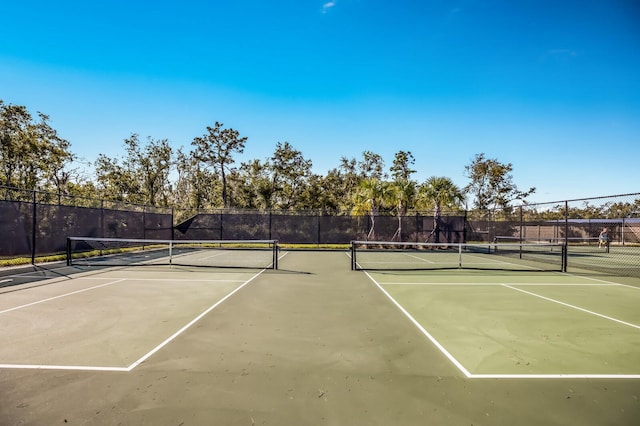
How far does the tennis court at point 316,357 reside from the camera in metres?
2.92

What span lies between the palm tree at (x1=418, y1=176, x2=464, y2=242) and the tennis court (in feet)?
45.9

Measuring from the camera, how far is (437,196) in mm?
21797

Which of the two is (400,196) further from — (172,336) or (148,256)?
(172,336)

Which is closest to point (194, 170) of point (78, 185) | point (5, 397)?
point (78, 185)

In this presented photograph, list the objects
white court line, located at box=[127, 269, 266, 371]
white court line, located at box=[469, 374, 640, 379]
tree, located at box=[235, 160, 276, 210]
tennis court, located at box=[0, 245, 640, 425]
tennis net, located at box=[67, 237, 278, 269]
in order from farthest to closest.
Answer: tree, located at box=[235, 160, 276, 210], tennis net, located at box=[67, 237, 278, 269], white court line, located at box=[127, 269, 266, 371], white court line, located at box=[469, 374, 640, 379], tennis court, located at box=[0, 245, 640, 425]

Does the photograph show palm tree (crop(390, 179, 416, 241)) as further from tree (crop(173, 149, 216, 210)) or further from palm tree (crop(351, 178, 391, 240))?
tree (crop(173, 149, 216, 210))

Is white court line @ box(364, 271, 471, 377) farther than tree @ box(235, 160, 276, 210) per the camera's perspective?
No

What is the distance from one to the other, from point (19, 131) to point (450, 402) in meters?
23.4

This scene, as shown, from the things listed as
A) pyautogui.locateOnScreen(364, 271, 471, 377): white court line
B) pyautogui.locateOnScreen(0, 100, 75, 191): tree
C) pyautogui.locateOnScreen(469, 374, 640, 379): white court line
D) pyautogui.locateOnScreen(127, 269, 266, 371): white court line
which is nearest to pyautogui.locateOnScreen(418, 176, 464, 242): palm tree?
pyautogui.locateOnScreen(364, 271, 471, 377): white court line

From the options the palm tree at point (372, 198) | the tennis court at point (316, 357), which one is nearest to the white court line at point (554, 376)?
the tennis court at point (316, 357)

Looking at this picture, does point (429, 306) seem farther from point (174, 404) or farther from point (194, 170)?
point (194, 170)

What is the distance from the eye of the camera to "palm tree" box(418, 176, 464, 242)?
21.8 m

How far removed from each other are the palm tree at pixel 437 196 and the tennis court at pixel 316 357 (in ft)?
45.9

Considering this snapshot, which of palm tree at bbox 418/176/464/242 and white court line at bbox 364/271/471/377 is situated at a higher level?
palm tree at bbox 418/176/464/242
